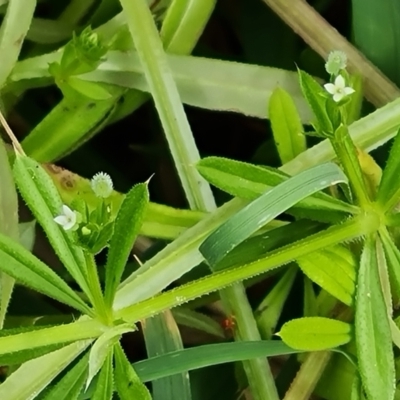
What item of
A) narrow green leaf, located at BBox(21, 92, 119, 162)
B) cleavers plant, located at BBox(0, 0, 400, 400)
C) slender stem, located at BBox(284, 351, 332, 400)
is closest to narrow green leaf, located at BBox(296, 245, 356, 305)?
cleavers plant, located at BBox(0, 0, 400, 400)

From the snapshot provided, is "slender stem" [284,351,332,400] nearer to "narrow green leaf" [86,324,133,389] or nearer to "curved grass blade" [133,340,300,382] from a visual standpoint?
"curved grass blade" [133,340,300,382]

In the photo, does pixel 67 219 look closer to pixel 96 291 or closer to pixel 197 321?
pixel 96 291

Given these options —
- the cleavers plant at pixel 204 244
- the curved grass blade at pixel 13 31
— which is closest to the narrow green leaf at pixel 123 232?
the cleavers plant at pixel 204 244

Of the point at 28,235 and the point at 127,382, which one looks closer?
the point at 127,382

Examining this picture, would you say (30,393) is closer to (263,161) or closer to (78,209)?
(78,209)

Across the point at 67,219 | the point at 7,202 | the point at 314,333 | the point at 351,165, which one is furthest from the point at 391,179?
the point at 7,202
